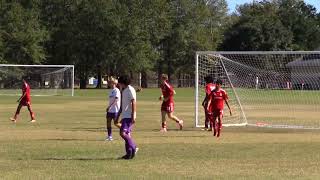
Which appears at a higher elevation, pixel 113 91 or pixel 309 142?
pixel 113 91

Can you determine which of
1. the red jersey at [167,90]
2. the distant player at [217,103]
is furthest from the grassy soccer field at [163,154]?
the red jersey at [167,90]

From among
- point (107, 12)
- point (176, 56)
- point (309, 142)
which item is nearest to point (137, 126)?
point (309, 142)

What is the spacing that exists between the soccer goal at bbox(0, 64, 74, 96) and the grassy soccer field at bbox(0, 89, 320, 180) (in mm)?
41977

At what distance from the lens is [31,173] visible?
11070 mm

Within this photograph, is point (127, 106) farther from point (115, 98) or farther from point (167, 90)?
point (167, 90)

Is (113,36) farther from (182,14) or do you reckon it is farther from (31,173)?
(31,173)

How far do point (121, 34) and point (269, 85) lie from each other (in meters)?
47.3

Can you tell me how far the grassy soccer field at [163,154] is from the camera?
439 inches

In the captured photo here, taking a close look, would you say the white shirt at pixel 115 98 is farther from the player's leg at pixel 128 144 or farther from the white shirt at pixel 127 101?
the player's leg at pixel 128 144

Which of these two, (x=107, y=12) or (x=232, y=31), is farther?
(x=232, y=31)

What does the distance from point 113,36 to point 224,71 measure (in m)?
60.2

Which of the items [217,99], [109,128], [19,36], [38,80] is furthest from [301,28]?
[109,128]

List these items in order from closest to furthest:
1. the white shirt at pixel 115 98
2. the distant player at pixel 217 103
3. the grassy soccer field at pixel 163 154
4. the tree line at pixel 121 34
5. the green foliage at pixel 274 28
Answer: the grassy soccer field at pixel 163 154
the white shirt at pixel 115 98
the distant player at pixel 217 103
the tree line at pixel 121 34
the green foliage at pixel 274 28

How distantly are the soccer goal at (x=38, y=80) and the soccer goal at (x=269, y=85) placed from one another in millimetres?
26314
